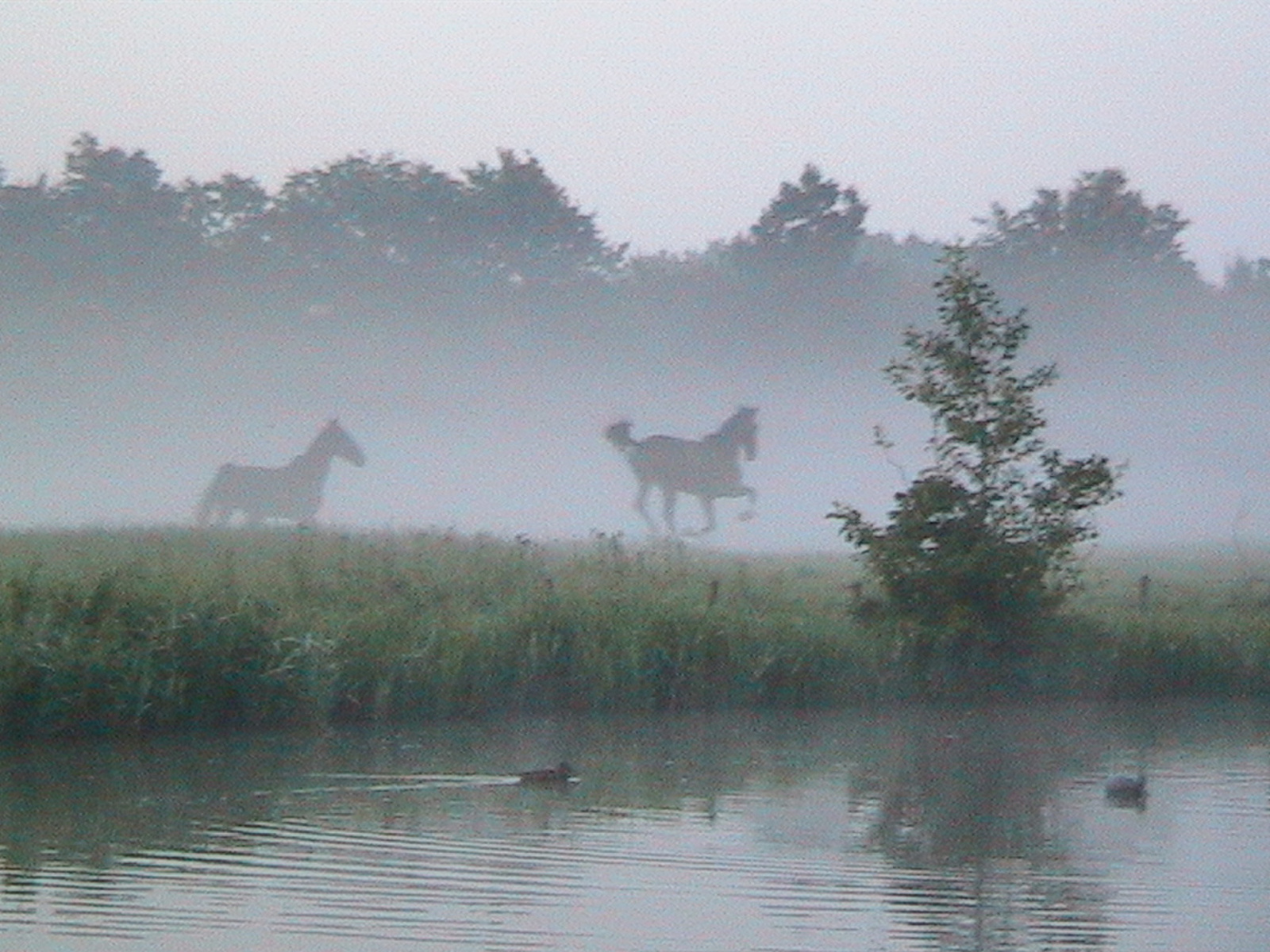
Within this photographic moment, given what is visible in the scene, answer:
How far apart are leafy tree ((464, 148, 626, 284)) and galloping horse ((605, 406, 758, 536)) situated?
28285 millimetres

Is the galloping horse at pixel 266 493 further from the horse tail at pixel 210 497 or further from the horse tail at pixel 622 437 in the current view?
the horse tail at pixel 622 437

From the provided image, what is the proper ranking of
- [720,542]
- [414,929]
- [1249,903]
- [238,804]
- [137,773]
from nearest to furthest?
[414,929] → [1249,903] → [238,804] → [137,773] → [720,542]

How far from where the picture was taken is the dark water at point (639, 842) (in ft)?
29.3

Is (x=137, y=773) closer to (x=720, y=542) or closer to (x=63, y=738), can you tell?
(x=63, y=738)

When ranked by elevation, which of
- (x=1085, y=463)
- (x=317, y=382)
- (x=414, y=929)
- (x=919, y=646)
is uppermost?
(x=317, y=382)

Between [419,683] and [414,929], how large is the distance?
26.3 ft

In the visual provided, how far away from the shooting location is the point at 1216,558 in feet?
105

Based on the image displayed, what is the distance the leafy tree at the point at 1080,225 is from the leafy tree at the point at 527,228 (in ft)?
42.5

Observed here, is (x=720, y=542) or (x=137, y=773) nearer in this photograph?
(x=137, y=773)

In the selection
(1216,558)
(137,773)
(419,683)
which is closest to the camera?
(137,773)

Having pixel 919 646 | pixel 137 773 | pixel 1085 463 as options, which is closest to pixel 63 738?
pixel 137 773

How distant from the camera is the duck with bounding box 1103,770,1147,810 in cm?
1305

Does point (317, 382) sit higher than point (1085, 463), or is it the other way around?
point (317, 382)

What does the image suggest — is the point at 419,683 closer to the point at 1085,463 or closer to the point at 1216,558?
the point at 1085,463
